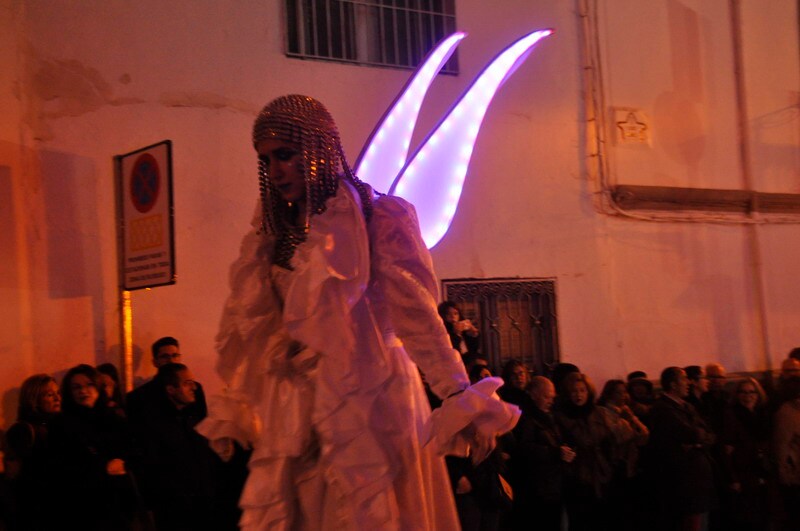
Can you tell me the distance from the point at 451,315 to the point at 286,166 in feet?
10.9

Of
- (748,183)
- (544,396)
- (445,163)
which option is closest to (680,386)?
(544,396)

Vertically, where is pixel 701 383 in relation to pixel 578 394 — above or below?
below

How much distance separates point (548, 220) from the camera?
8453mm

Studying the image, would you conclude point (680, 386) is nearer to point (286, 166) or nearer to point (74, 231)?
point (74, 231)

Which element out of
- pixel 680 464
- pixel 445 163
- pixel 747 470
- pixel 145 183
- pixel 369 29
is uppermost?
pixel 369 29

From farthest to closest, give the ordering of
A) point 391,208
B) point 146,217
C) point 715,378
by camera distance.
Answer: point 715,378
point 146,217
point 391,208

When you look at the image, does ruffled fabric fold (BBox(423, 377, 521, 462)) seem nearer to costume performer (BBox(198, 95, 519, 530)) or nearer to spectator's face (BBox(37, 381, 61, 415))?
costume performer (BBox(198, 95, 519, 530))

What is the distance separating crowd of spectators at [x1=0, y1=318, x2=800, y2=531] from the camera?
4.91m

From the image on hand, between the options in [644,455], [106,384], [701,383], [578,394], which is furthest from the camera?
[701,383]

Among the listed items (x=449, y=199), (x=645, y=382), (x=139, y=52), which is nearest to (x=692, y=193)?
(x=645, y=382)

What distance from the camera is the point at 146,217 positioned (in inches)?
213

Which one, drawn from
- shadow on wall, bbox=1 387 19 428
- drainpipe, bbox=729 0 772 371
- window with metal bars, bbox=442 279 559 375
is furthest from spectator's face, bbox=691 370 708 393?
shadow on wall, bbox=1 387 19 428

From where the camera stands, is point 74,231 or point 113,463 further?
point 74,231

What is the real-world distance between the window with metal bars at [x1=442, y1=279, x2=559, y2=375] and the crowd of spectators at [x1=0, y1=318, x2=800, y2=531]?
0.99 meters
